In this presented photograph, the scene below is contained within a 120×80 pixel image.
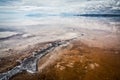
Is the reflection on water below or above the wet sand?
below

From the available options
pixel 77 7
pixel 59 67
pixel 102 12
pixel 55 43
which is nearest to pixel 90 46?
pixel 55 43

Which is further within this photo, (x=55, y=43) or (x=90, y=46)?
(x=55, y=43)

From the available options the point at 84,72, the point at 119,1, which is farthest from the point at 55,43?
the point at 119,1

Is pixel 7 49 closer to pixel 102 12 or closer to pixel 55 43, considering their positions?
pixel 55 43

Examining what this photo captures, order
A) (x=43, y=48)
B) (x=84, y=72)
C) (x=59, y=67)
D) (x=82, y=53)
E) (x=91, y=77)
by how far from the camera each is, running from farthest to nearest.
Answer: (x=43, y=48)
(x=82, y=53)
(x=59, y=67)
(x=84, y=72)
(x=91, y=77)

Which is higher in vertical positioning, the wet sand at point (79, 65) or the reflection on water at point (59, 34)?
the wet sand at point (79, 65)

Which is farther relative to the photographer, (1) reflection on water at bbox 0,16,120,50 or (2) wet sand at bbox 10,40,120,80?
(1) reflection on water at bbox 0,16,120,50

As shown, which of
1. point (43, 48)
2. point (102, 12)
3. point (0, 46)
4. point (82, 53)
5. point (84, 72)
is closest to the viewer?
point (84, 72)

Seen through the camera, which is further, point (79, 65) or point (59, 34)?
point (59, 34)

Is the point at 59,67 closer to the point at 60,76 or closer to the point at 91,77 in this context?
the point at 60,76

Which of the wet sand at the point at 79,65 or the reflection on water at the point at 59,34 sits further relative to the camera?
the reflection on water at the point at 59,34

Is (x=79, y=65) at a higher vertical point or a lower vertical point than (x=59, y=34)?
higher
